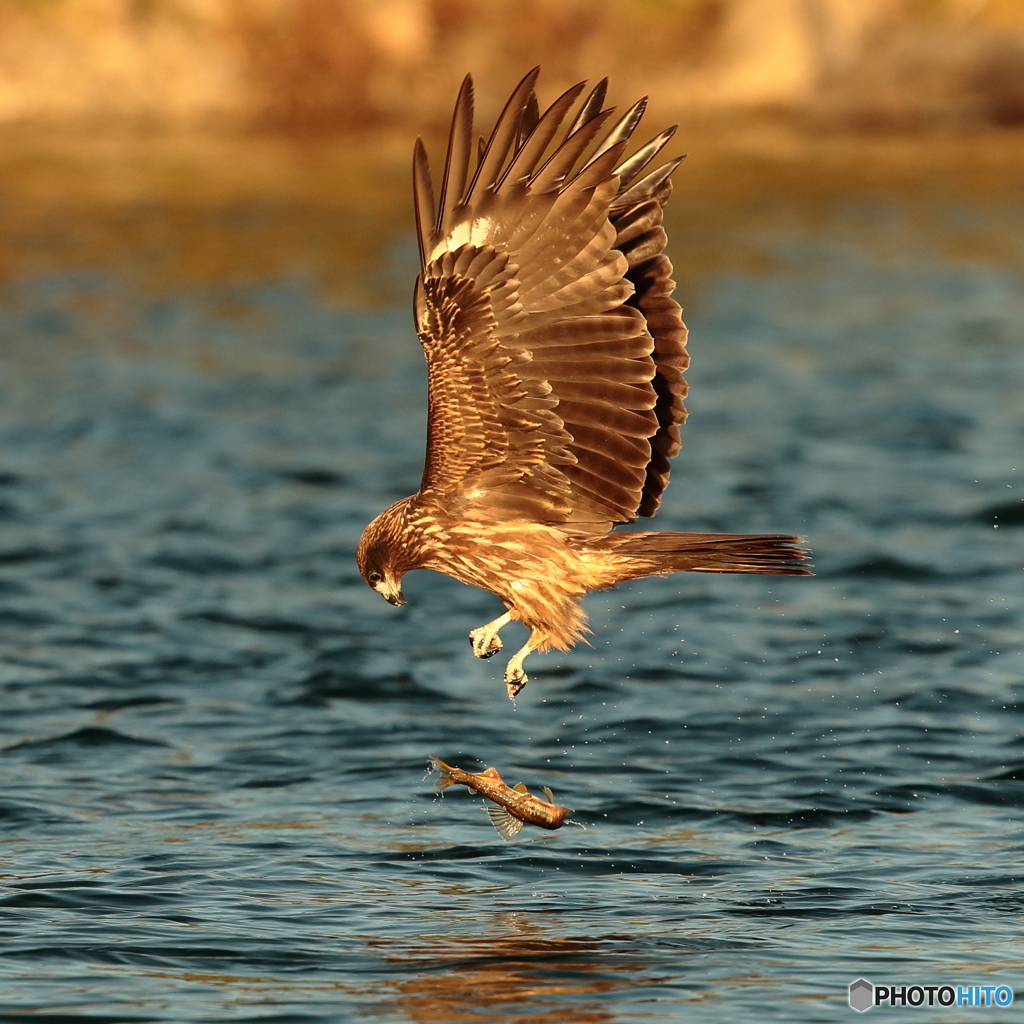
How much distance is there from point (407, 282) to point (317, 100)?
1122 centimetres

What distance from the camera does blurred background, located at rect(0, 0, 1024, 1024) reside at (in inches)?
278

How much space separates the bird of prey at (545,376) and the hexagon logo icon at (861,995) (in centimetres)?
137

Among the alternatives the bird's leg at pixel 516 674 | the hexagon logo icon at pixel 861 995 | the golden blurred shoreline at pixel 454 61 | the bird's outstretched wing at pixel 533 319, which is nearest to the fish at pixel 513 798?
the bird's leg at pixel 516 674

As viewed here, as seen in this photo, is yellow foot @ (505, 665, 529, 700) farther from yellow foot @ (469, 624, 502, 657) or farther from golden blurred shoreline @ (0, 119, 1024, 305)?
golden blurred shoreline @ (0, 119, 1024, 305)

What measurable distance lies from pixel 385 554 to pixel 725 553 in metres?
1.35

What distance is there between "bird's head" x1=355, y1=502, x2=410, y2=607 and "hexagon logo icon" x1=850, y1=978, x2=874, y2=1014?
214 centimetres

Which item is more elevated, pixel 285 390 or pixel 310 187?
pixel 310 187

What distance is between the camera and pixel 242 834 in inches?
328

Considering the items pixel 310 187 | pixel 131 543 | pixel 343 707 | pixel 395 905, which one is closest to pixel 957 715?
pixel 343 707

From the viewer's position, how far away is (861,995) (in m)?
6.57

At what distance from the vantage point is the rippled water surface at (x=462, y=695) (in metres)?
6.96

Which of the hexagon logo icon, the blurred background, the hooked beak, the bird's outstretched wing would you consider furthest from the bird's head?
the hexagon logo icon

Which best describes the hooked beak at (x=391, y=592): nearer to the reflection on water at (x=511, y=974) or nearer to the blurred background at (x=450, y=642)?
the blurred background at (x=450, y=642)

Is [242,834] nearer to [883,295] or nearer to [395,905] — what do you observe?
[395,905]
